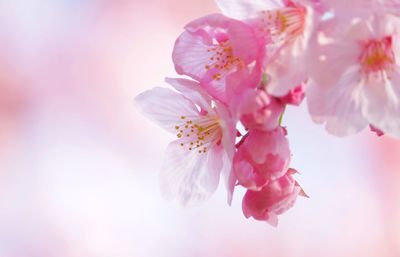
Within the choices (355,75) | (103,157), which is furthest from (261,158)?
(103,157)

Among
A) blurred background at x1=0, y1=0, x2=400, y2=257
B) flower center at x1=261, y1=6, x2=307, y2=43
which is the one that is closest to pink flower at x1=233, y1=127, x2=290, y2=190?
flower center at x1=261, y1=6, x2=307, y2=43

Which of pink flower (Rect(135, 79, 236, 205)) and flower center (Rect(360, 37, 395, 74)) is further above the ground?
flower center (Rect(360, 37, 395, 74))

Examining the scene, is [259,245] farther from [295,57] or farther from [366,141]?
[295,57]

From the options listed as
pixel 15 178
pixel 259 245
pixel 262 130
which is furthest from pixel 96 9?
pixel 262 130

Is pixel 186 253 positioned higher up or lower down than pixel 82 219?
lower down

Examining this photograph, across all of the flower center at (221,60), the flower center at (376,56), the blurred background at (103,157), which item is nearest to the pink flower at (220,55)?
the flower center at (221,60)

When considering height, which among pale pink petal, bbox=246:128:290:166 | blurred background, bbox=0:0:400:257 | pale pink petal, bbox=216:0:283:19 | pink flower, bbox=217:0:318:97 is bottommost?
blurred background, bbox=0:0:400:257

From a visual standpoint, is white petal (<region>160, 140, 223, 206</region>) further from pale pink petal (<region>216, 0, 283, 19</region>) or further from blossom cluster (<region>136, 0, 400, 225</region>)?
pale pink petal (<region>216, 0, 283, 19</region>)
